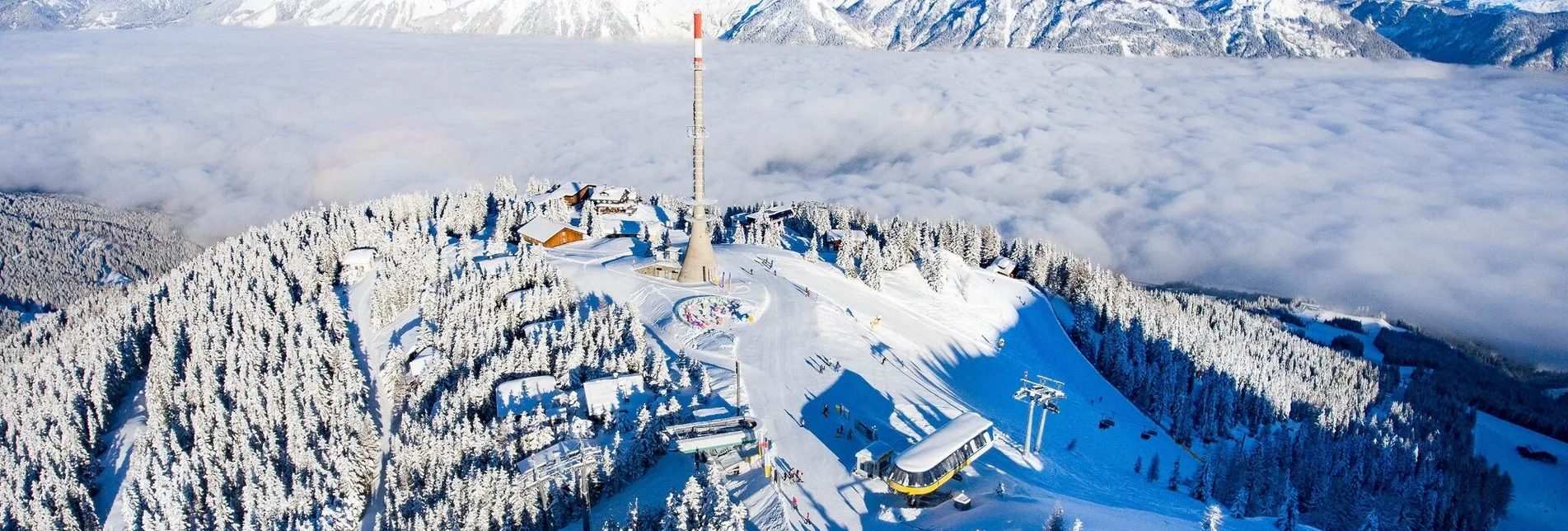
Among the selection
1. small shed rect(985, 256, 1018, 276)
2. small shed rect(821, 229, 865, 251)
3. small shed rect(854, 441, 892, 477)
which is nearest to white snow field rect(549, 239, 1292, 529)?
small shed rect(854, 441, 892, 477)

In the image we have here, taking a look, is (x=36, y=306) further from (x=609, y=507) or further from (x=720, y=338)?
(x=609, y=507)

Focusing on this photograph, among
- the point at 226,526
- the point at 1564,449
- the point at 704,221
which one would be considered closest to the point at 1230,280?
the point at 1564,449

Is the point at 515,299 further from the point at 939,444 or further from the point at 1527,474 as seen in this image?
the point at 1527,474

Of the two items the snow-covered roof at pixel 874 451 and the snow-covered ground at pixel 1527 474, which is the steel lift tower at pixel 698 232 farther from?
the snow-covered ground at pixel 1527 474

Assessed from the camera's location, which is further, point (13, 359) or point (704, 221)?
point (13, 359)

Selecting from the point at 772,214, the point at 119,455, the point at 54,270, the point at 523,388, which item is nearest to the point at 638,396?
the point at 523,388

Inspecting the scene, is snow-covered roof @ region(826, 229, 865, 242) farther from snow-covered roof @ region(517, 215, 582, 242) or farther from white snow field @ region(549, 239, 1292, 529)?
snow-covered roof @ region(517, 215, 582, 242)
